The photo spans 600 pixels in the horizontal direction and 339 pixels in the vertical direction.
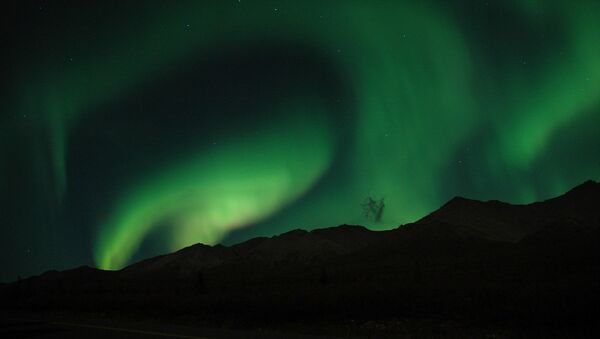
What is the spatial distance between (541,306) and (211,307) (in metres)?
16.6

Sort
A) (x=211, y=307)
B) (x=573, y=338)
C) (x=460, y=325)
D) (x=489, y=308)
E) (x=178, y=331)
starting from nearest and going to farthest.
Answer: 1. (x=573, y=338)
2. (x=178, y=331)
3. (x=460, y=325)
4. (x=489, y=308)
5. (x=211, y=307)

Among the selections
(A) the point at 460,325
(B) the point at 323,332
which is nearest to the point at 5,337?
(B) the point at 323,332

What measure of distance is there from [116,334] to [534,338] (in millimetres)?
11913

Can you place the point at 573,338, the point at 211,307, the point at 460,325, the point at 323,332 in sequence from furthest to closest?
the point at 211,307 → the point at 460,325 → the point at 323,332 → the point at 573,338

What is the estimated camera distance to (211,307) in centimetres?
2577

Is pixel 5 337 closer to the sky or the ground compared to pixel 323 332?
closer to the sky

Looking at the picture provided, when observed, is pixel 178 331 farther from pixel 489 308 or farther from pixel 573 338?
pixel 489 308

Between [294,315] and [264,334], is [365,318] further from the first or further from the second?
[264,334]

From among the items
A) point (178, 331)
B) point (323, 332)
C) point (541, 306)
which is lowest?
point (541, 306)

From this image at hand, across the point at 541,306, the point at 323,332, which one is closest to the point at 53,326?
the point at 323,332

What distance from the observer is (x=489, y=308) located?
20125 mm

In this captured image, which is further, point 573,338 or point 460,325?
point 460,325

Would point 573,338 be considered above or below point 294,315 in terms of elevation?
below

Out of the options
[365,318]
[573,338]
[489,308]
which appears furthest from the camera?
[489,308]
